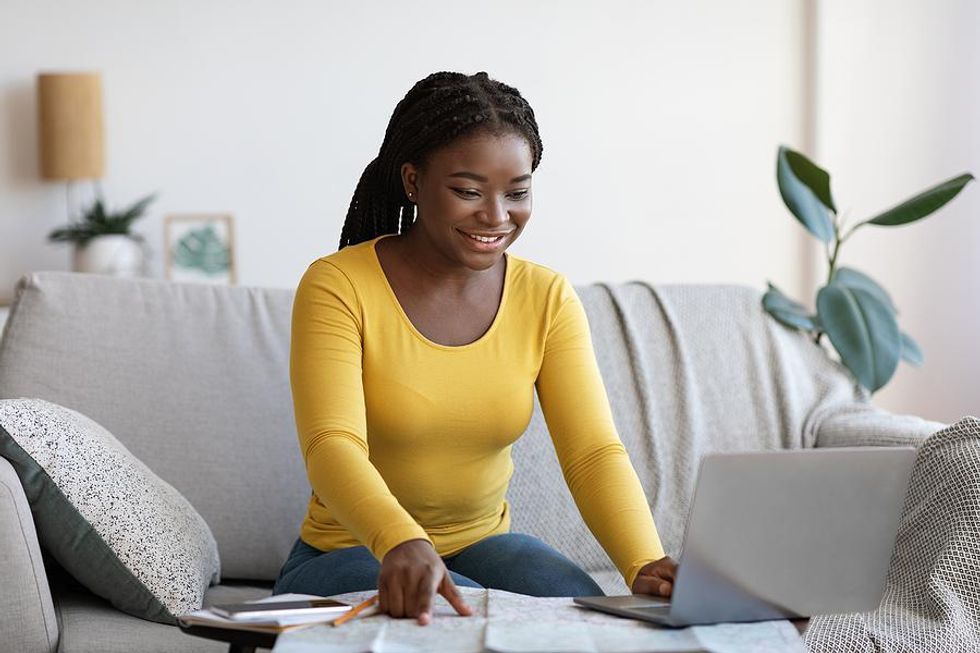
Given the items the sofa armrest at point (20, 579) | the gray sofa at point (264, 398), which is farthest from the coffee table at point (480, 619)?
the gray sofa at point (264, 398)

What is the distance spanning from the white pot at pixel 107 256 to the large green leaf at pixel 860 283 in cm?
219

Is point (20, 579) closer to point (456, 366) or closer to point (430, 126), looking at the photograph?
point (456, 366)

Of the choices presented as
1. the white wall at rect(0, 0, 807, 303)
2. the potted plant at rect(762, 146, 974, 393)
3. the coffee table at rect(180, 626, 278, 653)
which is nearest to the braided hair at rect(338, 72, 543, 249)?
the coffee table at rect(180, 626, 278, 653)

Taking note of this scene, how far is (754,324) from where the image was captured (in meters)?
2.60

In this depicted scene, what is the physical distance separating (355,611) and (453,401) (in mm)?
483

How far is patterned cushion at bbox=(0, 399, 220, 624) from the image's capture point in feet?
5.42

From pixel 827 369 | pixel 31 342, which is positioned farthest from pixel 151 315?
pixel 827 369

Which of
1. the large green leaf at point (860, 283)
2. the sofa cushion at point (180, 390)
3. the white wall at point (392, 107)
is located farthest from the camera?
the white wall at point (392, 107)

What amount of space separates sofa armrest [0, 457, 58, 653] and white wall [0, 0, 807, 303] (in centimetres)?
238

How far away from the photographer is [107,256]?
3.77 m

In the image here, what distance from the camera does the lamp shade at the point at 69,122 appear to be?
375cm

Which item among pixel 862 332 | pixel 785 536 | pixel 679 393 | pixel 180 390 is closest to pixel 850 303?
pixel 862 332

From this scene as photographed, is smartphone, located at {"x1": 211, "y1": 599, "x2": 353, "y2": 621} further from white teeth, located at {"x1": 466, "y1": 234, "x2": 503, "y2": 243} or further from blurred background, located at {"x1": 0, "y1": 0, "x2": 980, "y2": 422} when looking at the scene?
blurred background, located at {"x1": 0, "y1": 0, "x2": 980, "y2": 422}

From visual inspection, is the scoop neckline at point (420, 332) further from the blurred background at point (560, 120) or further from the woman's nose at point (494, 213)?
the blurred background at point (560, 120)
